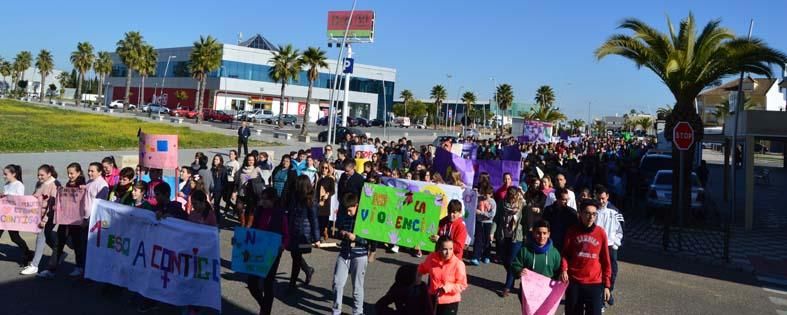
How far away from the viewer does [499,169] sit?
1503 centimetres

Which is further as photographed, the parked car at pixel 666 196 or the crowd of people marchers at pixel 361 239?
the parked car at pixel 666 196

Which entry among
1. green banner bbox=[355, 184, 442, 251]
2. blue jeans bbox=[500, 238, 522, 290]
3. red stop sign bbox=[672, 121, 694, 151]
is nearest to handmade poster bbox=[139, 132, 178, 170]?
green banner bbox=[355, 184, 442, 251]

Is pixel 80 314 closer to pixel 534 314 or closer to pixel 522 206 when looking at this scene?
pixel 534 314

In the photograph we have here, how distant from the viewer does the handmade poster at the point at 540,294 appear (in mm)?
5945

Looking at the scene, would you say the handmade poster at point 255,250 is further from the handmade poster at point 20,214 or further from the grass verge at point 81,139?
the grass verge at point 81,139

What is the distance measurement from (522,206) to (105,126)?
135ft

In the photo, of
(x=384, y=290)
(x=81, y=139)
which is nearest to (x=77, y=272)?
(x=384, y=290)

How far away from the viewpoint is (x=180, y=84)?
89.9m

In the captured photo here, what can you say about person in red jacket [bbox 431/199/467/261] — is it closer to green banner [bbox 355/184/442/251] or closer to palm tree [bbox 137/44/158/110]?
green banner [bbox 355/184/442/251]

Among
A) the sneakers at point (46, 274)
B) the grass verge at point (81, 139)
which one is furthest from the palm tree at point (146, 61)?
the sneakers at point (46, 274)

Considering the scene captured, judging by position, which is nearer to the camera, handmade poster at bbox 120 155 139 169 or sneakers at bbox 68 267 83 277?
sneakers at bbox 68 267 83 277

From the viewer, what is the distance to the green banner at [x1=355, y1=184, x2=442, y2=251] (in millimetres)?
7938

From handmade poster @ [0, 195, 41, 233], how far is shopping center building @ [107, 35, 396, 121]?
2738 inches

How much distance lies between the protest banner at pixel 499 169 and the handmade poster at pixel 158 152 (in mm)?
7304
